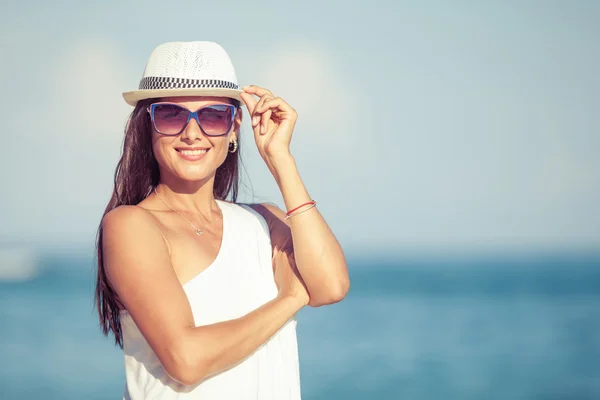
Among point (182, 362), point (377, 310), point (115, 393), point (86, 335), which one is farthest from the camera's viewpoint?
point (377, 310)

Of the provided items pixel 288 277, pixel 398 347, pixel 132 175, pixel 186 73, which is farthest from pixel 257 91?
pixel 398 347

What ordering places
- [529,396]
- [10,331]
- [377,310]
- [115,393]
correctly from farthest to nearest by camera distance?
[377,310] → [10,331] → [529,396] → [115,393]

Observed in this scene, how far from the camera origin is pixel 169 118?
2.74 metres

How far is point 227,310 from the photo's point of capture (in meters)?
2.67

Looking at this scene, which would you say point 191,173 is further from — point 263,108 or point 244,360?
point 244,360

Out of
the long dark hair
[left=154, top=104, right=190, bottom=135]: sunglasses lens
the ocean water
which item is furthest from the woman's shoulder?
the ocean water

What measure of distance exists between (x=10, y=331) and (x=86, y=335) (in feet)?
7.84

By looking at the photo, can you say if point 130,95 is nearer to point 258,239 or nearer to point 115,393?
point 258,239

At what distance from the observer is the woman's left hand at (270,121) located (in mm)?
2744

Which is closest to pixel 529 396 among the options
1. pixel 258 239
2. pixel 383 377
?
pixel 383 377

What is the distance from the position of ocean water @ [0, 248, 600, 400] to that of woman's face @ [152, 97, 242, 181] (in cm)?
921

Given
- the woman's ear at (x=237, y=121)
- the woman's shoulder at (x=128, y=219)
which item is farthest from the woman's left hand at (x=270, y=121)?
the woman's shoulder at (x=128, y=219)

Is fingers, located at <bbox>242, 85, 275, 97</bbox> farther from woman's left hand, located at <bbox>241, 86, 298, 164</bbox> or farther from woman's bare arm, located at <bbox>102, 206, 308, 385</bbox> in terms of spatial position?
woman's bare arm, located at <bbox>102, 206, 308, 385</bbox>

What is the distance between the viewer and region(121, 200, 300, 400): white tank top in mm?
2617
